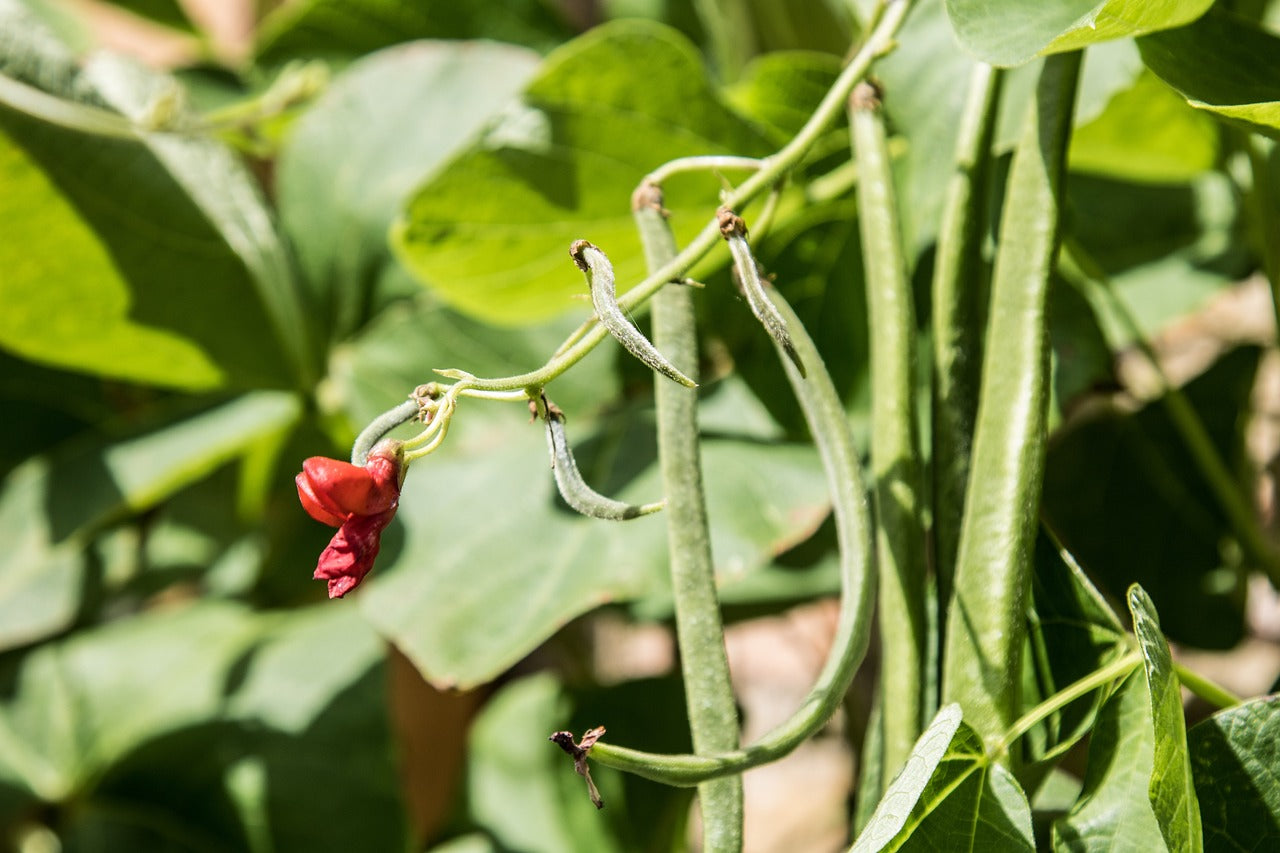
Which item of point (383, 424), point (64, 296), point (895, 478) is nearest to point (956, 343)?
point (895, 478)

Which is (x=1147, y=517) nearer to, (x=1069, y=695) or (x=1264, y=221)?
(x=1264, y=221)

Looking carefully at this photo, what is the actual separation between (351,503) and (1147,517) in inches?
19.1

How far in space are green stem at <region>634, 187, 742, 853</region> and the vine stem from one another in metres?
0.03

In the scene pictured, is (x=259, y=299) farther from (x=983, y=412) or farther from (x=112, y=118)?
(x=983, y=412)

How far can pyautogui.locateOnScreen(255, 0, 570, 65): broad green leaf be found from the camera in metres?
0.70

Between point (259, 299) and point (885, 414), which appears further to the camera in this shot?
point (259, 299)

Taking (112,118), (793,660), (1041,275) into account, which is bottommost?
(793,660)

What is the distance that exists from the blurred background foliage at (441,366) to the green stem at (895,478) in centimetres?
9

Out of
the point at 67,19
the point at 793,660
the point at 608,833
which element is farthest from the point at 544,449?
the point at 793,660

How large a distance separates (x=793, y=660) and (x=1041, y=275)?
0.96 meters

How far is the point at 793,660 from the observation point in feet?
4.01

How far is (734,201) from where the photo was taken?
0.30 m

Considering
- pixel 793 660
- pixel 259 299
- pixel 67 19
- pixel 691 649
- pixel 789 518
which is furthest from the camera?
pixel 793 660

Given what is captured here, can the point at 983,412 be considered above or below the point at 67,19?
above
